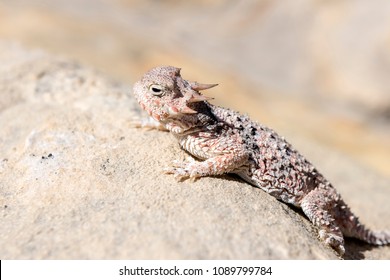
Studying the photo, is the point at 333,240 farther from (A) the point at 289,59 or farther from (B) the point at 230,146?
(A) the point at 289,59

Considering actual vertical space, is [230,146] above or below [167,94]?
below

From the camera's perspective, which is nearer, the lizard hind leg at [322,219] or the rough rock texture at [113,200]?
the rough rock texture at [113,200]

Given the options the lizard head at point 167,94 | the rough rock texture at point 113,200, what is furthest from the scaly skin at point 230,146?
the rough rock texture at point 113,200

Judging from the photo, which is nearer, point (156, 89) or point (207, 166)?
point (207, 166)

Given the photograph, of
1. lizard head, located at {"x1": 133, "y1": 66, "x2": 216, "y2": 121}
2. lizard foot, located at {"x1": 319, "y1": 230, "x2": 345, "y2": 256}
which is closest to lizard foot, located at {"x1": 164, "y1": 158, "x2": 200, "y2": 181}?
lizard head, located at {"x1": 133, "y1": 66, "x2": 216, "y2": 121}

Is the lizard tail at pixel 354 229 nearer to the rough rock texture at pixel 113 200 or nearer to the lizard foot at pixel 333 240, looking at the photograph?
the rough rock texture at pixel 113 200

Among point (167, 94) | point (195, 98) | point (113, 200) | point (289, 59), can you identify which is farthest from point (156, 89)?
point (289, 59)
